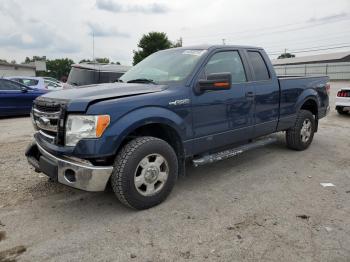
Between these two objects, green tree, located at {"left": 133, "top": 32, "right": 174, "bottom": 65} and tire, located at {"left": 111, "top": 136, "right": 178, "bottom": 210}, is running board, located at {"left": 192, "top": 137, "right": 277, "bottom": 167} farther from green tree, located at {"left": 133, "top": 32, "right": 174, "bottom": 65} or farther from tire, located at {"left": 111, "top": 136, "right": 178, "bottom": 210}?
green tree, located at {"left": 133, "top": 32, "right": 174, "bottom": 65}

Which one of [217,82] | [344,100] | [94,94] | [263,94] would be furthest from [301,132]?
[344,100]

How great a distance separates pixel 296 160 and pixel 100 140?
3.73 m

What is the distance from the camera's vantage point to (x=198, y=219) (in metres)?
3.68

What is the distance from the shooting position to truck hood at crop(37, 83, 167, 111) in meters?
3.50

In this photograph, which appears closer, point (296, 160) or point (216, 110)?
point (216, 110)

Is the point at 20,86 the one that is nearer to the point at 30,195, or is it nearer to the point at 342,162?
the point at 30,195

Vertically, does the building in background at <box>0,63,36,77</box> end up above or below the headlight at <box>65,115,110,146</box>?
above

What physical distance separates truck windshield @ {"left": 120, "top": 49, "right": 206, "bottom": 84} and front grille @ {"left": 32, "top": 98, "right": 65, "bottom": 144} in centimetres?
130

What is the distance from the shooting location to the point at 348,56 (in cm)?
5828

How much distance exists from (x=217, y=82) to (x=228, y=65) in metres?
0.99

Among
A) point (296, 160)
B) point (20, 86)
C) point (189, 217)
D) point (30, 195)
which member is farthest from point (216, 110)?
point (20, 86)

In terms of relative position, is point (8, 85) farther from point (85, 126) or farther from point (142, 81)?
point (85, 126)

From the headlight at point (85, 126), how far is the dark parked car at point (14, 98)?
8.70 metres

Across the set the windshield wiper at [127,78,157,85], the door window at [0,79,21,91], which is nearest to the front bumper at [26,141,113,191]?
the windshield wiper at [127,78,157,85]
